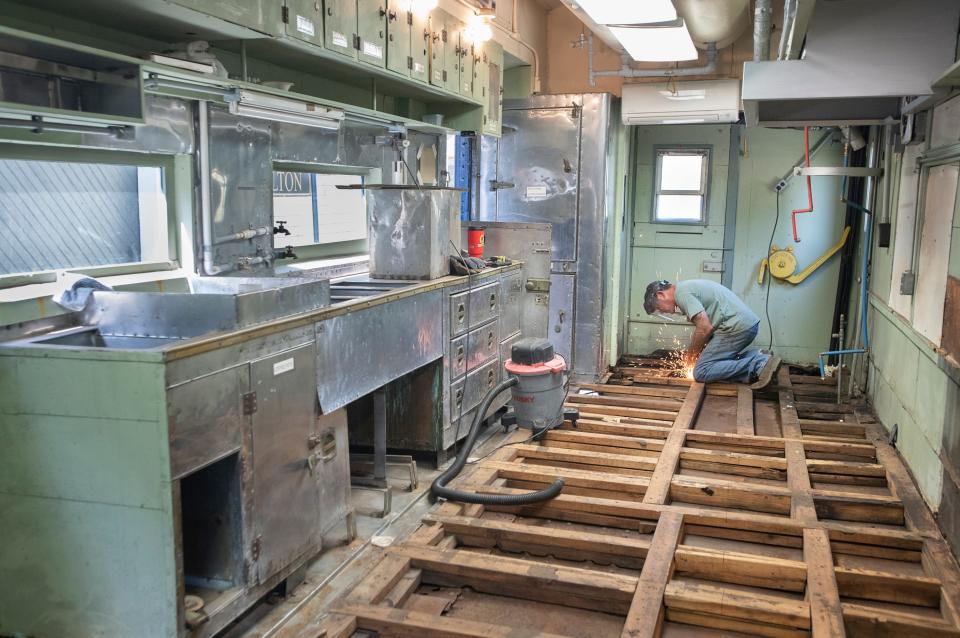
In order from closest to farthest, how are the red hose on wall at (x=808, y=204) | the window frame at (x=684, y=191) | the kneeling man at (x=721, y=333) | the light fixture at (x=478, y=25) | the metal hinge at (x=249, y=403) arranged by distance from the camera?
the metal hinge at (x=249, y=403), the light fixture at (x=478, y=25), the kneeling man at (x=721, y=333), the red hose on wall at (x=808, y=204), the window frame at (x=684, y=191)

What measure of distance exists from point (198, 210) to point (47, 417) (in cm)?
142

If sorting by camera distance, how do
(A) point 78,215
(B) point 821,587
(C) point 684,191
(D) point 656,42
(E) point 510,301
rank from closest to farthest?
(B) point 821,587 < (A) point 78,215 < (D) point 656,42 < (E) point 510,301 < (C) point 684,191

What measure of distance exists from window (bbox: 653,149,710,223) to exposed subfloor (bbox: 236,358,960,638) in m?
3.18

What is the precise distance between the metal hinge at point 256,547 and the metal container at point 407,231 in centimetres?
190

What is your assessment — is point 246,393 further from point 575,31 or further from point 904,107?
point 575,31

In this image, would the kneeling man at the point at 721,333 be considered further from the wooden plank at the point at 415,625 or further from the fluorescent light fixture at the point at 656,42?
the wooden plank at the point at 415,625

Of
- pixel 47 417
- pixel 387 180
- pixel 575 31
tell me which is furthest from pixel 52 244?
pixel 575 31

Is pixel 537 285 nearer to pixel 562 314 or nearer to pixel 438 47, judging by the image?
pixel 562 314

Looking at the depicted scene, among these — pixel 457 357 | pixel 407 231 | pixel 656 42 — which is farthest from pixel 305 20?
pixel 656 42

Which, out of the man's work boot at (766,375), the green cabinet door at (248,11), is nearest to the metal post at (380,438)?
the green cabinet door at (248,11)

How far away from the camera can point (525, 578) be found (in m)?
2.70

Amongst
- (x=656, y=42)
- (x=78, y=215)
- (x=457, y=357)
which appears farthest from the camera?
(x=656, y=42)

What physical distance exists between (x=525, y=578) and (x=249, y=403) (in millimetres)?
1117

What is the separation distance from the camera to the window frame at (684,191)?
279 inches
